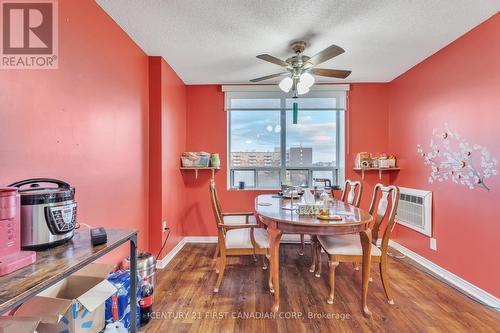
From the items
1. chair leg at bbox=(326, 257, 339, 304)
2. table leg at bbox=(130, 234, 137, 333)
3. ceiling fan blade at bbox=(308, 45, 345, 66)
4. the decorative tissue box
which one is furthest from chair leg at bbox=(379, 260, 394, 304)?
table leg at bbox=(130, 234, 137, 333)

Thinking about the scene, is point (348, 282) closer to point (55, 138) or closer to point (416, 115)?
point (416, 115)

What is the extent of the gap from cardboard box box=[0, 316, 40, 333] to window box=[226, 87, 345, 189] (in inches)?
113

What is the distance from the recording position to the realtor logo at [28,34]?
1247 mm

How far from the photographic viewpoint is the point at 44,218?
0.99 m

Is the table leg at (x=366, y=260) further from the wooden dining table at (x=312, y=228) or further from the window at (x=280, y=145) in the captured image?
the window at (x=280, y=145)

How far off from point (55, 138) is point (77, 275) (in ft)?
2.95

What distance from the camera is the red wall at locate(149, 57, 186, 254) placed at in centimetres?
267

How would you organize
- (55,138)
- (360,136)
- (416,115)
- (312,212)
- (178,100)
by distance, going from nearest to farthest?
1. (55,138)
2. (312,212)
3. (416,115)
4. (178,100)
5. (360,136)

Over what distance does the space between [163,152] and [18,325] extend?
2.01m

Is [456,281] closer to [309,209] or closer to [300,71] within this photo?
[309,209]

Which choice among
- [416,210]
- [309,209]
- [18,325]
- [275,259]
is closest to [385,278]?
[309,209]

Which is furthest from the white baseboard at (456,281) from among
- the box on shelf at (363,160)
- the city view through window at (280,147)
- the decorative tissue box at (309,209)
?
the decorative tissue box at (309,209)

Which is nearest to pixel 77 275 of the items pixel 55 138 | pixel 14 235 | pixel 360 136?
pixel 14 235

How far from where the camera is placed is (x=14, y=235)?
2.89ft
